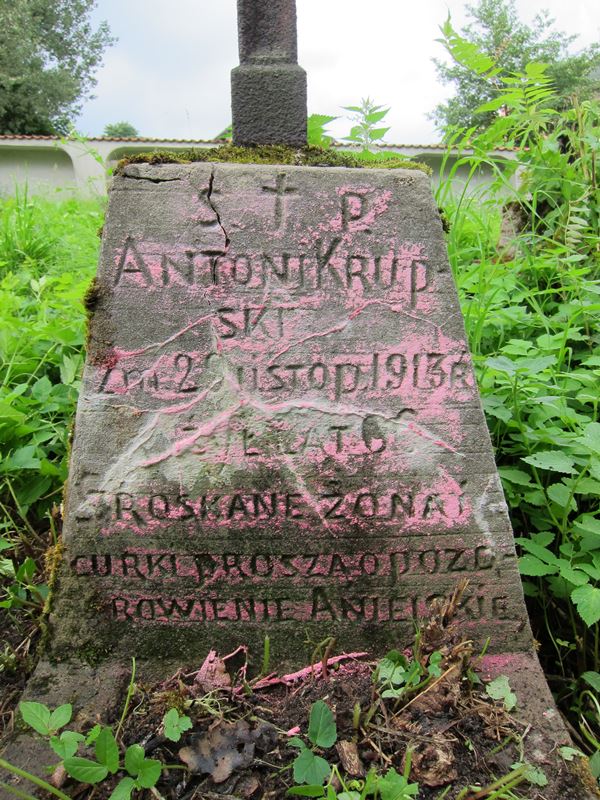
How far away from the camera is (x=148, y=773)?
1.13 meters

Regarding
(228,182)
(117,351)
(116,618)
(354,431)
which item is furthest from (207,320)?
(116,618)

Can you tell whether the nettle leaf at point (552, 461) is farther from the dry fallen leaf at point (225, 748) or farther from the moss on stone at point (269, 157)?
the dry fallen leaf at point (225, 748)

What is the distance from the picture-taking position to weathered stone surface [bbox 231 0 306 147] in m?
1.53

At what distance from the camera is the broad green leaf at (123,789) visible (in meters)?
1.12

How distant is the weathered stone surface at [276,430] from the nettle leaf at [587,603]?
0.14 m

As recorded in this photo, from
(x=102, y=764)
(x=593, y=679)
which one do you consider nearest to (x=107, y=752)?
(x=102, y=764)

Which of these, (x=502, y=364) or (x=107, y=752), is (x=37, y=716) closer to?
(x=107, y=752)

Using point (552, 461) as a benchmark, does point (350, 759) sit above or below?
below

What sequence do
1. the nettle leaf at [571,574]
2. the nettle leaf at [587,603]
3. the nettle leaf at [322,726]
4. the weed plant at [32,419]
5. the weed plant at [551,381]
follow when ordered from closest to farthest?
the nettle leaf at [322,726] < the nettle leaf at [587,603] < the nettle leaf at [571,574] < the weed plant at [551,381] < the weed plant at [32,419]

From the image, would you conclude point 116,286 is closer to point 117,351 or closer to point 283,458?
point 117,351

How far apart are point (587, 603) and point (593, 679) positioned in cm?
27

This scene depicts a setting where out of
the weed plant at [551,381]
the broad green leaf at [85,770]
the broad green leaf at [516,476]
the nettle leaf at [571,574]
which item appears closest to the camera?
the broad green leaf at [85,770]

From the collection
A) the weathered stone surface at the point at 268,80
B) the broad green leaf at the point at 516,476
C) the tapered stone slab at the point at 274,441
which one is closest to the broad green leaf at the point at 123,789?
the tapered stone slab at the point at 274,441

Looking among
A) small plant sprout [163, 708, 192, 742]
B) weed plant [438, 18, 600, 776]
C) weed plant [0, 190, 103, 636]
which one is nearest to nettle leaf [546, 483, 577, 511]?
weed plant [438, 18, 600, 776]
